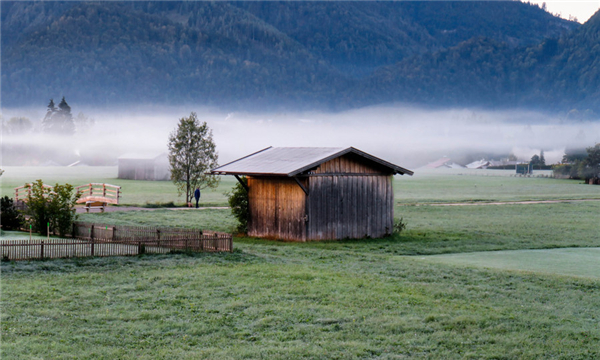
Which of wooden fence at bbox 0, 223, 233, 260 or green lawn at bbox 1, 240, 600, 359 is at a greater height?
wooden fence at bbox 0, 223, 233, 260

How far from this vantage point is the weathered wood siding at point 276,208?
100 feet

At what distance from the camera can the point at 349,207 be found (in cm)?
3194

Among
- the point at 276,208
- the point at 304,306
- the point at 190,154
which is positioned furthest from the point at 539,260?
the point at 190,154

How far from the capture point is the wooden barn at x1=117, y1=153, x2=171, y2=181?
102 metres


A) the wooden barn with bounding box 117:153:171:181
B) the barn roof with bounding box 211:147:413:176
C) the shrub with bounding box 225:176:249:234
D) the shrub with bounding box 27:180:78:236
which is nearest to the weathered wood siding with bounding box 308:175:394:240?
the barn roof with bounding box 211:147:413:176

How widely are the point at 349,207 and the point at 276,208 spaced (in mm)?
3768

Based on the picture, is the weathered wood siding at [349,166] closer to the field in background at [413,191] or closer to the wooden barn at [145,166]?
the field in background at [413,191]

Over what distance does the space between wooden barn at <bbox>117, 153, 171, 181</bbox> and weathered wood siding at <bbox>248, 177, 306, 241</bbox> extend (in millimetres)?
71406

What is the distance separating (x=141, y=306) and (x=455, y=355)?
7.87 metres

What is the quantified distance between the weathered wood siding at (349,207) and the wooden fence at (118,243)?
266 inches

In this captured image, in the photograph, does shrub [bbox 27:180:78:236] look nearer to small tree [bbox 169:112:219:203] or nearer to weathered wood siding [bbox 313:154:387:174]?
weathered wood siding [bbox 313:154:387:174]

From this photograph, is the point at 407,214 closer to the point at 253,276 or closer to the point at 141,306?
the point at 253,276

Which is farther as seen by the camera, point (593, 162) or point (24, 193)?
point (593, 162)

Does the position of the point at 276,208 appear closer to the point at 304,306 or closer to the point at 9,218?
the point at 9,218
